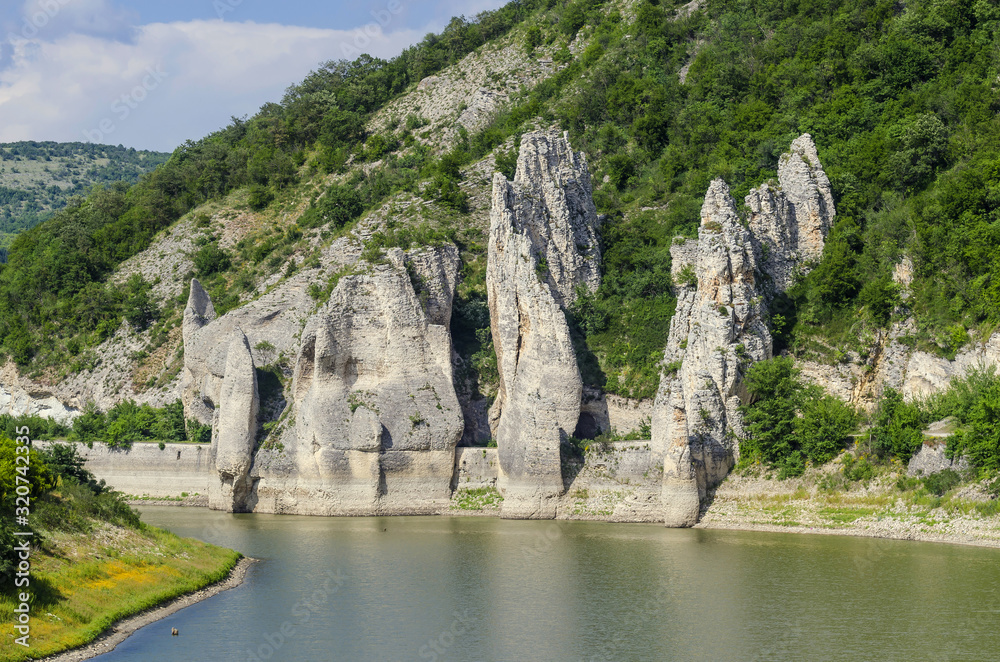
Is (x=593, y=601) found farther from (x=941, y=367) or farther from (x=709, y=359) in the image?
(x=941, y=367)

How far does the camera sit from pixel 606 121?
245ft

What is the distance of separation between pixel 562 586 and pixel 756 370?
16.0 meters

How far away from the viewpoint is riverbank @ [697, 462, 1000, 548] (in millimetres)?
41156

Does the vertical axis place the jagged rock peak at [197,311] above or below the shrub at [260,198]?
below

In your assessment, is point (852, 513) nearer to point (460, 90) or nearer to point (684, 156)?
point (684, 156)

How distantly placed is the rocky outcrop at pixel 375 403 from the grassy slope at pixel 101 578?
432 inches

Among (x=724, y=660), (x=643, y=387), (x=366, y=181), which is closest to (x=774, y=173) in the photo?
(x=643, y=387)

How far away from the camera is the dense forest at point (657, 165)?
5078 cm

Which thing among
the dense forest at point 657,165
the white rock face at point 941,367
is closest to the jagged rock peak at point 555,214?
the dense forest at point 657,165

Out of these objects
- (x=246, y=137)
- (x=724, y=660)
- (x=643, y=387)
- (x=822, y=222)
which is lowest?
(x=724, y=660)

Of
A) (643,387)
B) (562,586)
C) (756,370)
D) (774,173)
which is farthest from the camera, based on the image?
(774,173)

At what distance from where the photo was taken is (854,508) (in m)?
44.4

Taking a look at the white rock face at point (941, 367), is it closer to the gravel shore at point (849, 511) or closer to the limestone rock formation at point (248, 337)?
the gravel shore at point (849, 511)

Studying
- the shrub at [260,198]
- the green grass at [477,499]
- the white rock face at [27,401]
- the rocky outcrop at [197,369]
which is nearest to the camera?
the green grass at [477,499]
